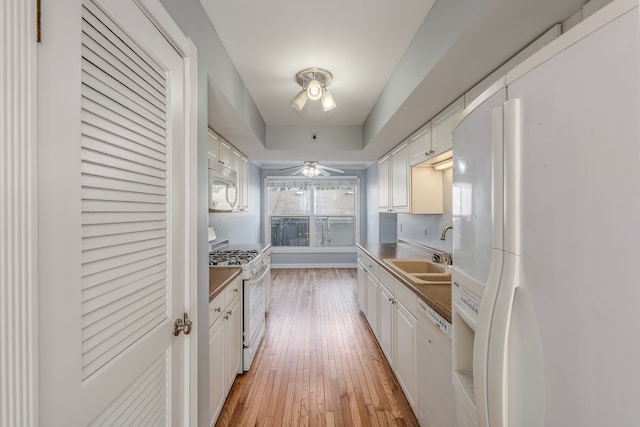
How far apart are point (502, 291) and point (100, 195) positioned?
101 centimetres

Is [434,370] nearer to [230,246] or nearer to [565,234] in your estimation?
[565,234]

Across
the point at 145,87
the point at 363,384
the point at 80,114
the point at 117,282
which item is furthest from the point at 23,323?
the point at 363,384

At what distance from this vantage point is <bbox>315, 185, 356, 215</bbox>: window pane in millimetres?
6445

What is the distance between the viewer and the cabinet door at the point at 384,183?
361cm

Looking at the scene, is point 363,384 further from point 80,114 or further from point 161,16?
point 161,16

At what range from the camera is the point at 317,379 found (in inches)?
86.8

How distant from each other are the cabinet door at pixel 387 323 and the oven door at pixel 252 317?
116 cm

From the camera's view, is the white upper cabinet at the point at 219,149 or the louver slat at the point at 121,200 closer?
the louver slat at the point at 121,200

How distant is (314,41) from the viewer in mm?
1779

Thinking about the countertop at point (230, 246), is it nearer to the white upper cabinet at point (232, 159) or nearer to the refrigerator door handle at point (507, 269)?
the white upper cabinet at point (232, 159)

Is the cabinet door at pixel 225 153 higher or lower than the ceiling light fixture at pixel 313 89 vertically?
lower

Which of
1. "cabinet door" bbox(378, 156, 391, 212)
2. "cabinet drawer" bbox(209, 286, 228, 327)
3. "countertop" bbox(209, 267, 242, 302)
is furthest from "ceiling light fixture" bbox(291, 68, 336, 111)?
"cabinet door" bbox(378, 156, 391, 212)

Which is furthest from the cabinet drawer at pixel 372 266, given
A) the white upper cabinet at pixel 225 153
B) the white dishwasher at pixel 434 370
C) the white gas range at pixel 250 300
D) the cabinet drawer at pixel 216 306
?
the white upper cabinet at pixel 225 153

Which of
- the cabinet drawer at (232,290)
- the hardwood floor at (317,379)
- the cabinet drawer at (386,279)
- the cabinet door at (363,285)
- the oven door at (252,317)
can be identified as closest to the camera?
the hardwood floor at (317,379)
